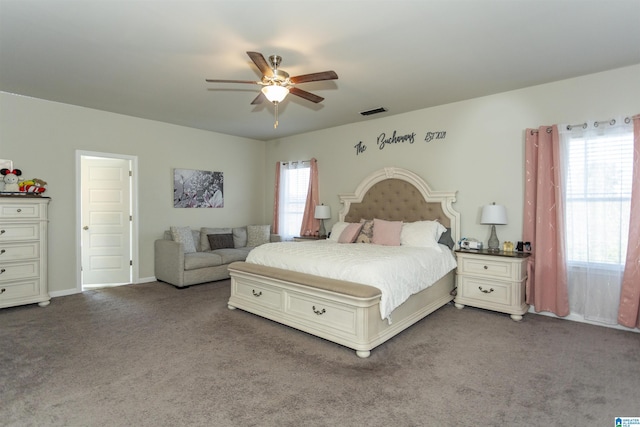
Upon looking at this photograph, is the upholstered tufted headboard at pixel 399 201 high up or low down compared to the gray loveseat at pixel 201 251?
up

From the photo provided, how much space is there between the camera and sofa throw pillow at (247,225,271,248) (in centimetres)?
633

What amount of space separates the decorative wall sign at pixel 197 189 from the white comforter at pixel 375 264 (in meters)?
2.53

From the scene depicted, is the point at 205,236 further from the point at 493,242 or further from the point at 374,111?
the point at 493,242

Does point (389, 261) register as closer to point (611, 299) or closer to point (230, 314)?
point (230, 314)

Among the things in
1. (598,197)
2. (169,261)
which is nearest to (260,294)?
(169,261)

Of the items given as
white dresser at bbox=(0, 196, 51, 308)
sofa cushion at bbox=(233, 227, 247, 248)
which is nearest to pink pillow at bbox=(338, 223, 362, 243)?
sofa cushion at bbox=(233, 227, 247, 248)

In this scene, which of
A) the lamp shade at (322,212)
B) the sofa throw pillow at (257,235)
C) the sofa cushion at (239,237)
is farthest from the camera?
the sofa throw pillow at (257,235)

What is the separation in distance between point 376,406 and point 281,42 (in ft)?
9.25

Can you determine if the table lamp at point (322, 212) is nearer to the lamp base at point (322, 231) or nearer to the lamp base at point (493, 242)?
the lamp base at point (322, 231)

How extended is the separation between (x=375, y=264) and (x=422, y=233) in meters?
1.47

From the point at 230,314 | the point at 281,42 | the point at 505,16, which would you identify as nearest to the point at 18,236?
the point at 230,314

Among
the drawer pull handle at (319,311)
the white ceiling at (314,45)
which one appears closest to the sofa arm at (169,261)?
the white ceiling at (314,45)

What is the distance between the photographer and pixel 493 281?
12.6 feet

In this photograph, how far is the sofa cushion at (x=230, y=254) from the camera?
5539mm
